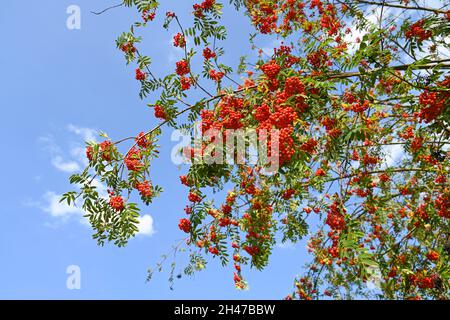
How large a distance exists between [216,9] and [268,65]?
169 centimetres

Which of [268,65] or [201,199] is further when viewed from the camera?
[201,199]

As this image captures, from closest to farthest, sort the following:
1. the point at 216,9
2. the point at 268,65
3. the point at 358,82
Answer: the point at 268,65, the point at 358,82, the point at 216,9

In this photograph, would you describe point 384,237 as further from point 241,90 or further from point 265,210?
point 241,90

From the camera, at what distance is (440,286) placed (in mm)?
6547

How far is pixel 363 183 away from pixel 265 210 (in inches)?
67.5

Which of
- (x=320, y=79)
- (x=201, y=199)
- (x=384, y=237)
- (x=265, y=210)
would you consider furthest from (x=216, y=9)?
(x=384, y=237)
